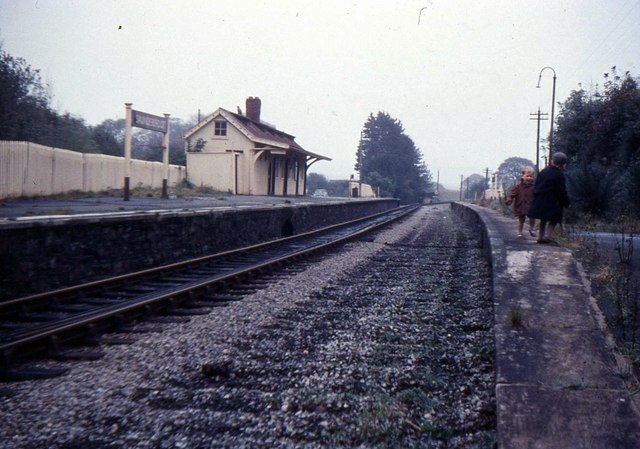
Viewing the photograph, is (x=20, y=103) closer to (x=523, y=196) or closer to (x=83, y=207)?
(x=83, y=207)

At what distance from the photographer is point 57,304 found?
5.86 m

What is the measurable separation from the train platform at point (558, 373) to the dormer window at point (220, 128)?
26.5 m

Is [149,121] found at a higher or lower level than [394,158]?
lower

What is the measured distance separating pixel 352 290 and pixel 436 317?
1.65 meters

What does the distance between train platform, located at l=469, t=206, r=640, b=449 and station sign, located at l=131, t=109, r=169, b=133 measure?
13459mm

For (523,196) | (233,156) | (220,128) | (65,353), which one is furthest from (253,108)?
(65,353)

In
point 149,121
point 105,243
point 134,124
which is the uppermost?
point 149,121

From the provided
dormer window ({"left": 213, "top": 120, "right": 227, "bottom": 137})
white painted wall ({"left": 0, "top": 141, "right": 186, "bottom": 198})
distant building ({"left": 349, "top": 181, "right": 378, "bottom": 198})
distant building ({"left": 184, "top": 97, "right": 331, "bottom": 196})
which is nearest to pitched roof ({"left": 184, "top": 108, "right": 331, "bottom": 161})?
distant building ({"left": 184, "top": 97, "right": 331, "bottom": 196})

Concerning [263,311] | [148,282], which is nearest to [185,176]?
[148,282]

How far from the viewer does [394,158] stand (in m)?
78.1

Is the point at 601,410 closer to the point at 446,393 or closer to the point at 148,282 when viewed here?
the point at 446,393

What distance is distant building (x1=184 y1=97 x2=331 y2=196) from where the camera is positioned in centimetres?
2855

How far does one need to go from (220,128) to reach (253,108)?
6.32m

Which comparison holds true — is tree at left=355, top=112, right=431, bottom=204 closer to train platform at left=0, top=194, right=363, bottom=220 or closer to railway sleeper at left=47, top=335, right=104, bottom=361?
train platform at left=0, top=194, right=363, bottom=220
